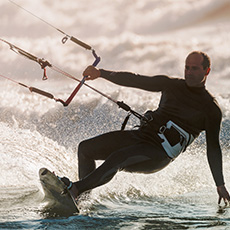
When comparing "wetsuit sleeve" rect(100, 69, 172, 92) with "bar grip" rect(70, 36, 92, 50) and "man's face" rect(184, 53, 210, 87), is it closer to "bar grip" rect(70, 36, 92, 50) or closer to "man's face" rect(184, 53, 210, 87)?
"man's face" rect(184, 53, 210, 87)

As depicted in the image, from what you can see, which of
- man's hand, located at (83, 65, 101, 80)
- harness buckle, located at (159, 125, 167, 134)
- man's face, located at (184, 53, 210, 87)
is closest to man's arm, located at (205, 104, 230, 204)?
man's face, located at (184, 53, 210, 87)

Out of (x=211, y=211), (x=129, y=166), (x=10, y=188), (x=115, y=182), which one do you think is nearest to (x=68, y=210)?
(x=129, y=166)

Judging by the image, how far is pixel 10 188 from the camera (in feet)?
28.4

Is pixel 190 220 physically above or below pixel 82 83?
below

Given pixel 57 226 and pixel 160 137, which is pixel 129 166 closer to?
pixel 160 137

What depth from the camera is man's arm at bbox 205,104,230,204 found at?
19.2 feet

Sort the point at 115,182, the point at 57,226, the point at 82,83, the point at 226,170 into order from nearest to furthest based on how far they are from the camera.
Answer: the point at 57,226
the point at 82,83
the point at 115,182
the point at 226,170

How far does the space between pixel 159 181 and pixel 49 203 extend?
3.57 m

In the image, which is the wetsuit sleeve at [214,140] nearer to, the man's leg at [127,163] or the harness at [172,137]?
the harness at [172,137]

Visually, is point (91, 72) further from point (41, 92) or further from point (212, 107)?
point (212, 107)

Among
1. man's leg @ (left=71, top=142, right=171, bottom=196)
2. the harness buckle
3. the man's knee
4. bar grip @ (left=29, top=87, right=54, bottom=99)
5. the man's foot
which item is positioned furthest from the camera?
the man's knee

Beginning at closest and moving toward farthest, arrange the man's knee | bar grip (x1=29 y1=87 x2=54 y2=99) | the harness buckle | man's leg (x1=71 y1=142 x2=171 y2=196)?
man's leg (x1=71 y1=142 x2=171 y2=196), bar grip (x1=29 y1=87 x2=54 y2=99), the harness buckle, the man's knee

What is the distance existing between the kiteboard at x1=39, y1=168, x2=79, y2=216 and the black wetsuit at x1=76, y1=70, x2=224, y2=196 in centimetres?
53

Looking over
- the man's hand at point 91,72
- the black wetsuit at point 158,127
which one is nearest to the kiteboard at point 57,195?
the black wetsuit at point 158,127
